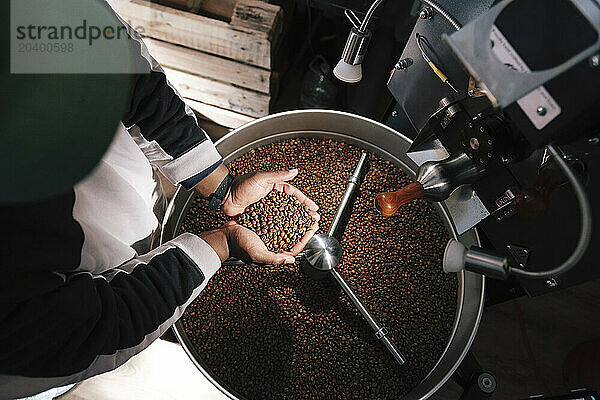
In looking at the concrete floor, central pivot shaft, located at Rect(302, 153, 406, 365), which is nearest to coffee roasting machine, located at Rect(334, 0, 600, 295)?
central pivot shaft, located at Rect(302, 153, 406, 365)

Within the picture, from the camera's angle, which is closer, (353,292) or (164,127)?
(164,127)

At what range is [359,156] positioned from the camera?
4.30ft

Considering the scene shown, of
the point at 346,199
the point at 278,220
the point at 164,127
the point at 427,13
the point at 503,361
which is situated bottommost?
the point at 503,361

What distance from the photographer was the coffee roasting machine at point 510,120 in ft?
1.83

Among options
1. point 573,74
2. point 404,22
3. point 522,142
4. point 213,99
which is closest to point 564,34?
point 573,74

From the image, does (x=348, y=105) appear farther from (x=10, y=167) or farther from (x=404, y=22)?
(x=10, y=167)

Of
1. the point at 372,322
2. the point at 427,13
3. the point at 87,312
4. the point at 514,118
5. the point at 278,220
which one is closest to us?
the point at 514,118

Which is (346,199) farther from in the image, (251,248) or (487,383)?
(487,383)

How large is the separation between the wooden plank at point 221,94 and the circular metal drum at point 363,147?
0.91 ft

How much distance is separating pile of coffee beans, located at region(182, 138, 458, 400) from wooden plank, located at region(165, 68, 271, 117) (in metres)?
0.45

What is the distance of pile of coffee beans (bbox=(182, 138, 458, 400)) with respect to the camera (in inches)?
45.6

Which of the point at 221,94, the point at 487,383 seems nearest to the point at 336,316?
the point at 487,383

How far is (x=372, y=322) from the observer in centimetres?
111

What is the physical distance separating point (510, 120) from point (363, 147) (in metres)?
0.60
